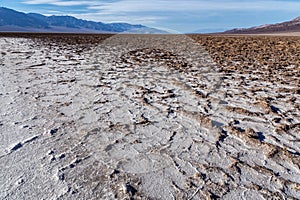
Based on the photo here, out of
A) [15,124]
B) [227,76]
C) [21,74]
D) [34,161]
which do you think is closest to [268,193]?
[34,161]

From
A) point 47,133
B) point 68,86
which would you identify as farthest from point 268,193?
point 68,86

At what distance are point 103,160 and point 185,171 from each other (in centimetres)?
68

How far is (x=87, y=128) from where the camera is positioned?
9.72 ft

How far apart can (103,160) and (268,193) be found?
49.9 inches

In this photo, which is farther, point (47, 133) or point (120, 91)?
point (120, 91)

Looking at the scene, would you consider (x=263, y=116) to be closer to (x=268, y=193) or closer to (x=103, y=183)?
(x=268, y=193)

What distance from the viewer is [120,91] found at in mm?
4523

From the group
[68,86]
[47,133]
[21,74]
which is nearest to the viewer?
[47,133]

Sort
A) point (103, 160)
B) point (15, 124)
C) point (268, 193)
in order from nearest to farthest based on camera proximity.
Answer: point (268, 193) < point (103, 160) < point (15, 124)

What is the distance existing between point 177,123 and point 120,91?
165 centimetres

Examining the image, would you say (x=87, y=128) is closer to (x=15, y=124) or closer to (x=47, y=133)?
(x=47, y=133)

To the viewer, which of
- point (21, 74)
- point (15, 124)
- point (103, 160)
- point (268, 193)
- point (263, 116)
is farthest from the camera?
point (21, 74)

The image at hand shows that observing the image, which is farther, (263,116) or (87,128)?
(263,116)

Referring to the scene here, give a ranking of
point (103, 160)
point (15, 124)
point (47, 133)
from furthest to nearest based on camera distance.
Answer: point (15, 124), point (47, 133), point (103, 160)
